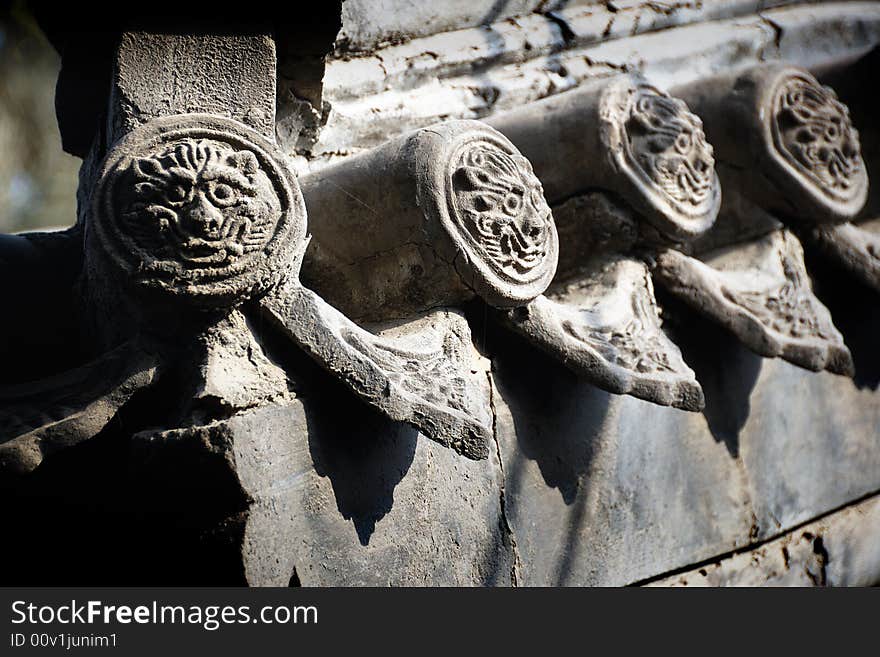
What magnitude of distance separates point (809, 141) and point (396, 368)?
3.79ft

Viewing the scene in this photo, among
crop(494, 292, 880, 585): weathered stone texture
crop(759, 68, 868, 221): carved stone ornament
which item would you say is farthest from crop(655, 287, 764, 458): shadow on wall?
crop(759, 68, 868, 221): carved stone ornament

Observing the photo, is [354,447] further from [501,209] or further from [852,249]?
[852,249]

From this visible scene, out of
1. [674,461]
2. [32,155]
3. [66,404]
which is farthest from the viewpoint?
[32,155]

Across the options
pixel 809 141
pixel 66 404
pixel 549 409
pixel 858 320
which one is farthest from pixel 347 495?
pixel 858 320

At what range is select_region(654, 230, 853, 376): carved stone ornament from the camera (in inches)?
72.5

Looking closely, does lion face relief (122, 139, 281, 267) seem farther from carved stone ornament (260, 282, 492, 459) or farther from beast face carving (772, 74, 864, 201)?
beast face carving (772, 74, 864, 201)

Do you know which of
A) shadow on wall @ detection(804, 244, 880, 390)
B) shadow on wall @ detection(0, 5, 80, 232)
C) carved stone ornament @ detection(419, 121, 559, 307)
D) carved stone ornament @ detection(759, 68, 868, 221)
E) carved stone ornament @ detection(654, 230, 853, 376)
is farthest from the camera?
shadow on wall @ detection(0, 5, 80, 232)

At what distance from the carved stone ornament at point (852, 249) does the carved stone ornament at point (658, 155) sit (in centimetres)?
49

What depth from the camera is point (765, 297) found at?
1.96m

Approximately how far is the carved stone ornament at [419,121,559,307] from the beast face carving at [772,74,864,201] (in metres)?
0.75

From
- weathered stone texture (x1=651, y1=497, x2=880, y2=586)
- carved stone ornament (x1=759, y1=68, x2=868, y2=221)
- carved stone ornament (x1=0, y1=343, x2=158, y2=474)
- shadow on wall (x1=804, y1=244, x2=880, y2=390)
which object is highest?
carved stone ornament (x1=0, y1=343, x2=158, y2=474)

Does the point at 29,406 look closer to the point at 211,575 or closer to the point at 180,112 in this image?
the point at 211,575

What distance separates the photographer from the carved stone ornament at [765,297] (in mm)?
1842

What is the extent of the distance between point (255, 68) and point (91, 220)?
32 cm
